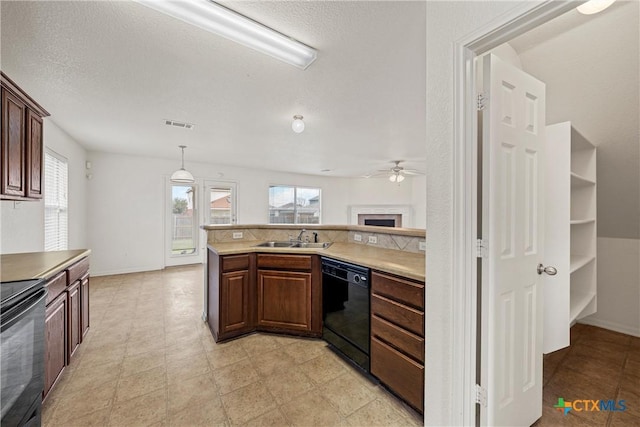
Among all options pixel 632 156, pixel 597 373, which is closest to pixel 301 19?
pixel 632 156

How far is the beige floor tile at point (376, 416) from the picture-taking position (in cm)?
153

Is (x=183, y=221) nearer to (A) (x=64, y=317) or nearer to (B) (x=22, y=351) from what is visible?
(A) (x=64, y=317)

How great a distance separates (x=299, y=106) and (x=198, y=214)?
4.30 meters

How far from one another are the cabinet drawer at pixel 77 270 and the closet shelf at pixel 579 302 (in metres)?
3.91

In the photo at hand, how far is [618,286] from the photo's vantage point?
2.76m

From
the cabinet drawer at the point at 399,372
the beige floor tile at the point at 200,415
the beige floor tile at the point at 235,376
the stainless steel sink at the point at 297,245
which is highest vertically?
the stainless steel sink at the point at 297,245

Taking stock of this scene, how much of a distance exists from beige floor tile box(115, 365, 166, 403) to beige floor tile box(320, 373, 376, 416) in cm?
123

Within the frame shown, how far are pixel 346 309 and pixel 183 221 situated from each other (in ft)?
16.4

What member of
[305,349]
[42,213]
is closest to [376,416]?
[305,349]

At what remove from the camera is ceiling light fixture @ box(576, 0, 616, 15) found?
1.38 m

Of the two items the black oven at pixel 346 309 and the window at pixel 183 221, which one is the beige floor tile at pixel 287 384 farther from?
the window at pixel 183 221

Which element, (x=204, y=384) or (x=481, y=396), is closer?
(x=481, y=396)

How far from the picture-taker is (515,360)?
1337mm

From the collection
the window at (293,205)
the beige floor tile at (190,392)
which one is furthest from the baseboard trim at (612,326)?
the window at (293,205)
